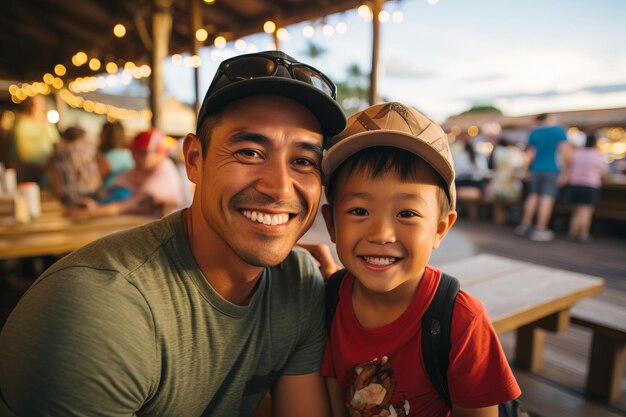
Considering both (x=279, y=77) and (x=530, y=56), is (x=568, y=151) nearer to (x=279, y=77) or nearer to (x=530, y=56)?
(x=279, y=77)

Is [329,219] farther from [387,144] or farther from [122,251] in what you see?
[122,251]

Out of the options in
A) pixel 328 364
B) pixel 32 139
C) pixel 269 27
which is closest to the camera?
A: pixel 328 364

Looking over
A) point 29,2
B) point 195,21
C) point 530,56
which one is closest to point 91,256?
point 195,21

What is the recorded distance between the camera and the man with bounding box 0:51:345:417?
901mm

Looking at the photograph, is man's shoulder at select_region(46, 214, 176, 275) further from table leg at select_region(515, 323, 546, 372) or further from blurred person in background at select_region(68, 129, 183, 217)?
table leg at select_region(515, 323, 546, 372)

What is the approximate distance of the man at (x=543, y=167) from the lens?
692 cm

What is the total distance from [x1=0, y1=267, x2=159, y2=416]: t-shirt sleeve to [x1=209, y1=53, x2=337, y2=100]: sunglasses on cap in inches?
24.9

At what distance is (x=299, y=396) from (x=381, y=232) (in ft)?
2.09

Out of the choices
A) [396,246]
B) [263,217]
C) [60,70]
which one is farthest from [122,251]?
[60,70]

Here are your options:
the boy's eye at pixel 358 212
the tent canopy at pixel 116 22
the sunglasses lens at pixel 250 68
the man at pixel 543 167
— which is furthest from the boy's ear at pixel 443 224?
the man at pixel 543 167

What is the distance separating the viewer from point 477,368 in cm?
118

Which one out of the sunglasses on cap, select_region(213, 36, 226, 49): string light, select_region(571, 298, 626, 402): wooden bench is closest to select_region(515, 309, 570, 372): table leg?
select_region(571, 298, 626, 402): wooden bench

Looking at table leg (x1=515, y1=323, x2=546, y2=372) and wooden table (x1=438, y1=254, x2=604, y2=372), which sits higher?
wooden table (x1=438, y1=254, x2=604, y2=372)

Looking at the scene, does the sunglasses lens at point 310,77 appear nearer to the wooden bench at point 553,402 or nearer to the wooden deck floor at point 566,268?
the wooden bench at point 553,402
